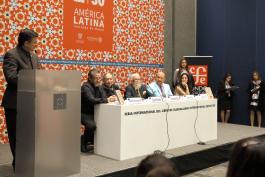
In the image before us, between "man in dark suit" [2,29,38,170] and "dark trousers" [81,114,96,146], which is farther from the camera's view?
"dark trousers" [81,114,96,146]

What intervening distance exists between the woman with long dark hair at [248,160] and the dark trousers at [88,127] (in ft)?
11.3

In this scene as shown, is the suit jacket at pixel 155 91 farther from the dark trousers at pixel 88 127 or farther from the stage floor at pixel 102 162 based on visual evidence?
the dark trousers at pixel 88 127

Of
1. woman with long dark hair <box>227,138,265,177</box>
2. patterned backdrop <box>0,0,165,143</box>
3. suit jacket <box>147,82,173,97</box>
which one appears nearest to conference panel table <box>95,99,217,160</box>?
suit jacket <box>147,82,173,97</box>

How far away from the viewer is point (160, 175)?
3.15 ft

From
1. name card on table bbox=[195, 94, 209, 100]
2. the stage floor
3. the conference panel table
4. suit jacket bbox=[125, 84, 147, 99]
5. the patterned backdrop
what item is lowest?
the stage floor

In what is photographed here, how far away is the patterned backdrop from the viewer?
523cm

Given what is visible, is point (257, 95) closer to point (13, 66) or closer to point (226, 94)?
point (226, 94)

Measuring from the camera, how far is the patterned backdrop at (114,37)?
17.2 ft

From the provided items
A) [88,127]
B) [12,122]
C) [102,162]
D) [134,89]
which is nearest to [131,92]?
[134,89]

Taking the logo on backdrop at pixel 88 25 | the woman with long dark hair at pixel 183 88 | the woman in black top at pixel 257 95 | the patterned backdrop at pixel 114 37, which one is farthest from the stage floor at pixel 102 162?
the woman in black top at pixel 257 95

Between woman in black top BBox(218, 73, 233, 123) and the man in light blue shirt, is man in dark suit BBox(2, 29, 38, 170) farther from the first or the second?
woman in black top BBox(218, 73, 233, 123)

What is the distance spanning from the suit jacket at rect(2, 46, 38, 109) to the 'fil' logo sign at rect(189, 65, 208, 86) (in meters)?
5.29

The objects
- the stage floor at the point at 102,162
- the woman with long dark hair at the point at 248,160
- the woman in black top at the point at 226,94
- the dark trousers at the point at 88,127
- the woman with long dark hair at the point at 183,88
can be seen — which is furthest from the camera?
the woman in black top at the point at 226,94

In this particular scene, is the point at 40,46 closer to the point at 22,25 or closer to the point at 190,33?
the point at 22,25
